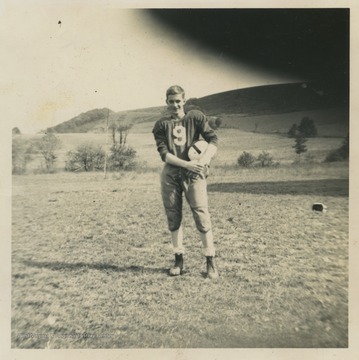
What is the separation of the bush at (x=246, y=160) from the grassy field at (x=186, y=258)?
6 cm

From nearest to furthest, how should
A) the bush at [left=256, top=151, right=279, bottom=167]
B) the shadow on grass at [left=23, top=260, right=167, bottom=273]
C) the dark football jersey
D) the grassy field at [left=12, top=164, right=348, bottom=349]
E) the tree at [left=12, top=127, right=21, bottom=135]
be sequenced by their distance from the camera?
the grassy field at [left=12, top=164, right=348, bottom=349] → the dark football jersey → the shadow on grass at [left=23, top=260, right=167, bottom=273] → the tree at [left=12, top=127, right=21, bottom=135] → the bush at [left=256, top=151, right=279, bottom=167]

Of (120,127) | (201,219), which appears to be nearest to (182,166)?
(201,219)

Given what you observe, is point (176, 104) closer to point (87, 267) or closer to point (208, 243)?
point (208, 243)

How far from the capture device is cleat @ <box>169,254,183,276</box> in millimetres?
4027

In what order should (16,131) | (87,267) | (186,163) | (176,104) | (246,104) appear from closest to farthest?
(186,163)
(176,104)
(87,267)
(16,131)
(246,104)

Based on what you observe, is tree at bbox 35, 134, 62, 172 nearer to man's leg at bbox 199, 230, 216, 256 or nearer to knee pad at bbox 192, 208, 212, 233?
knee pad at bbox 192, 208, 212, 233

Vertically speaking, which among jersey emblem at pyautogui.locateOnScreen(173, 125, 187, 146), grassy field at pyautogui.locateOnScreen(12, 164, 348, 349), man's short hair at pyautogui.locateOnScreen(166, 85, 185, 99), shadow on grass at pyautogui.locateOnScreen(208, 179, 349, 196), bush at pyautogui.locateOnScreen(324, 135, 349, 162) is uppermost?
man's short hair at pyautogui.locateOnScreen(166, 85, 185, 99)

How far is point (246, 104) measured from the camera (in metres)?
4.34

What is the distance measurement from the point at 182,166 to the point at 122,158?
Result: 2.56 ft

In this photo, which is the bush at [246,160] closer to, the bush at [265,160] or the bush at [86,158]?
the bush at [265,160]

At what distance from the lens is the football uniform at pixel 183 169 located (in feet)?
12.9

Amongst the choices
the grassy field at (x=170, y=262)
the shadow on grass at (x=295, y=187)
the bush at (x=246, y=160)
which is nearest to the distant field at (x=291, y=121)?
the bush at (x=246, y=160)

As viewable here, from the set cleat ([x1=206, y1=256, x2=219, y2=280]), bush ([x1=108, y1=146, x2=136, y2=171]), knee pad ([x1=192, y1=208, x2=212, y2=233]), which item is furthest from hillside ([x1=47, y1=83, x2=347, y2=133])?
cleat ([x1=206, y1=256, x2=219, y2=280])

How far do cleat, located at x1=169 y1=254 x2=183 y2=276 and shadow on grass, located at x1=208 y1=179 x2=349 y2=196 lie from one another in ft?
2.54
